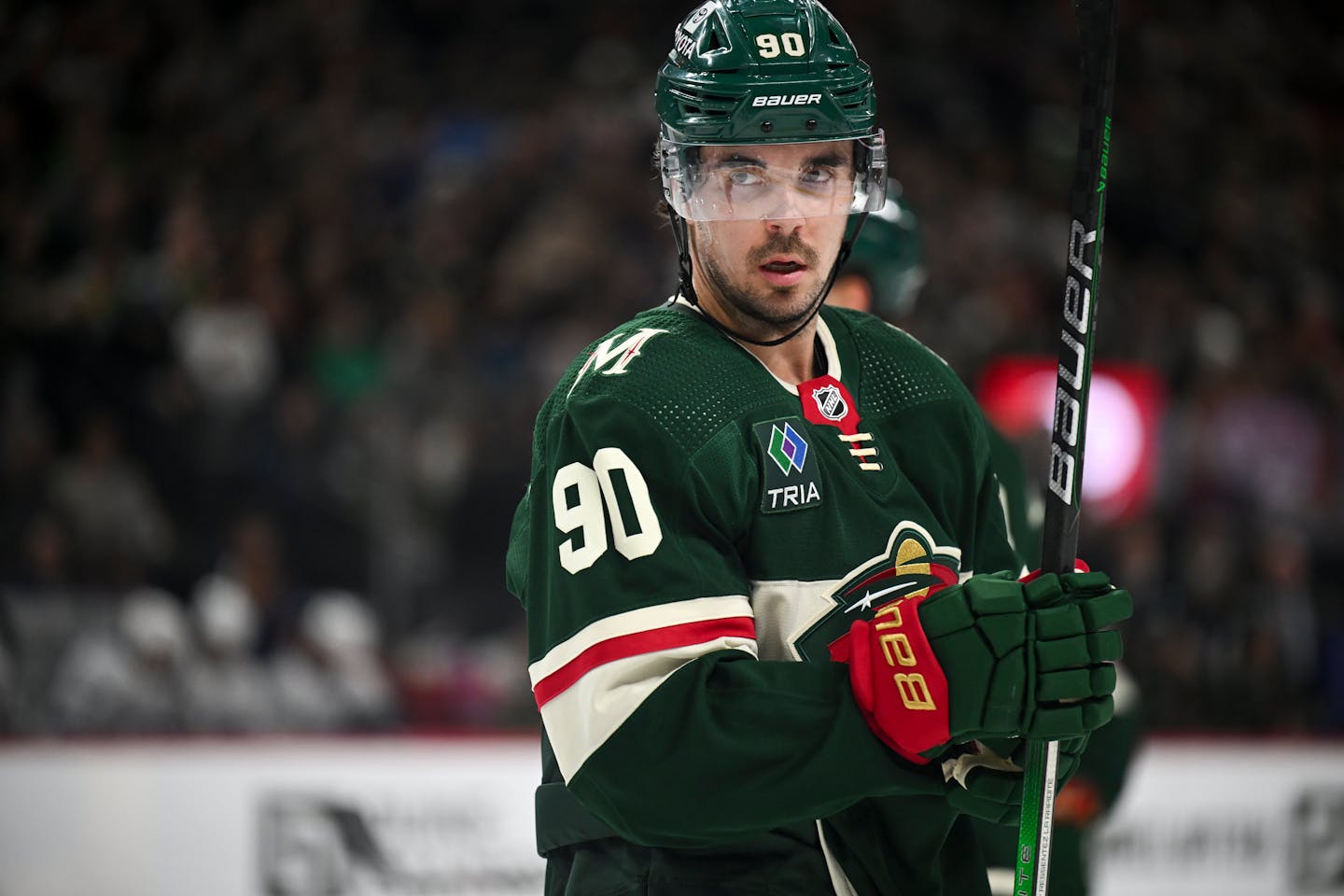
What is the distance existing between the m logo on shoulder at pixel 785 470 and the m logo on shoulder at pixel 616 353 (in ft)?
0.45

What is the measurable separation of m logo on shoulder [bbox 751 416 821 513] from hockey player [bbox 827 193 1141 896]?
0.78m

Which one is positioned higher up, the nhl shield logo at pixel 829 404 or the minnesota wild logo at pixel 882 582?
the nhl shield logo at pixel 829 404

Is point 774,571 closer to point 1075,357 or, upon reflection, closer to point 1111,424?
point 1075,357

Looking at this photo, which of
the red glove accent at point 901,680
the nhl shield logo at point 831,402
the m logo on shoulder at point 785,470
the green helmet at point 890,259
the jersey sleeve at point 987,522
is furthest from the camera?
the green helmet at point 890,259

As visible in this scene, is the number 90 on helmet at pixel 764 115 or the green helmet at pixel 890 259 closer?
the number 90 on helmet at pixel 764 115

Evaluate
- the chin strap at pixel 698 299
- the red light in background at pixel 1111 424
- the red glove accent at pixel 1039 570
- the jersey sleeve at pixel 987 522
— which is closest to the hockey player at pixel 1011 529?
the jersey sleeve at pixel 987 522

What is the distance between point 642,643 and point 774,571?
0.16 meters

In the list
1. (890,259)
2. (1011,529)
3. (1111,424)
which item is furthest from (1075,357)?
(1111,424)

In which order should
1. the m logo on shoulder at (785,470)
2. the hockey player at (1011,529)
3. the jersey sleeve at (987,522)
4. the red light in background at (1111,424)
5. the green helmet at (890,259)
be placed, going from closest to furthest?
the m logo on shoulder at (785,470), the jersey sleeve at (987,522), the hockey player at (1011,529), the green helmet at (890,259), the red light in background at (1111,424)

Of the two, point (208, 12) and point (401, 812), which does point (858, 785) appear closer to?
point (401, 812)

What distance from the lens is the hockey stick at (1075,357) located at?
1.50 meters

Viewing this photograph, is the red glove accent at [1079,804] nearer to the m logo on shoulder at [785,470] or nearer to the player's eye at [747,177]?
the m logo on shoulder at [785,470]

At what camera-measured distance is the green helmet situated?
2.66m

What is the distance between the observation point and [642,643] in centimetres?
145
